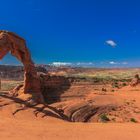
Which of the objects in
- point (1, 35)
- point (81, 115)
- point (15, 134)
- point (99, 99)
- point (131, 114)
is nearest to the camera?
point (15, 134)

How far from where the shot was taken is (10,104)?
48.8ft

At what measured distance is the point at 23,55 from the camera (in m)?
20.2

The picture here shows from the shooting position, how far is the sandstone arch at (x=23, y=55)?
A: 1831cm

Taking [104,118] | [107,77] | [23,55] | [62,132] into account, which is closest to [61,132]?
[62,132]

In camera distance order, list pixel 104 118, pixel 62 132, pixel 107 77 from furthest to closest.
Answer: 1. pixel 107 77
2. pixel 104 118
3. pixel 62 132

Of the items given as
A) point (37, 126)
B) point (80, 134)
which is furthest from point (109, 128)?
point (37, 126)

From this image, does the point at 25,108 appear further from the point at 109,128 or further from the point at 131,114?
the point at 131,114

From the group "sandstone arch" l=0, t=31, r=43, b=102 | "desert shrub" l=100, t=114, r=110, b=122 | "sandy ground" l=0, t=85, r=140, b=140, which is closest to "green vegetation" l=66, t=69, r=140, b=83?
"desert shrub" l=100, t=114, r=110, b=122

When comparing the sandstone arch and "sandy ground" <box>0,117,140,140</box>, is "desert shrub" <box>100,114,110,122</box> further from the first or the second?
"sandy ground" <box>0,117,140,140</box>

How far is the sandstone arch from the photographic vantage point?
1831cm

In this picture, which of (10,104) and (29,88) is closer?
(10,104)

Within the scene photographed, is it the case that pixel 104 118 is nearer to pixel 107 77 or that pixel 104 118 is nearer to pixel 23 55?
pixel 23 55

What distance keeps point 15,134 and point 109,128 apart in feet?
12.8

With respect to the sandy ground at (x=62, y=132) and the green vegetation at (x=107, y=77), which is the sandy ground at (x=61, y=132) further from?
the green vegetation at (x=107, y=77)
